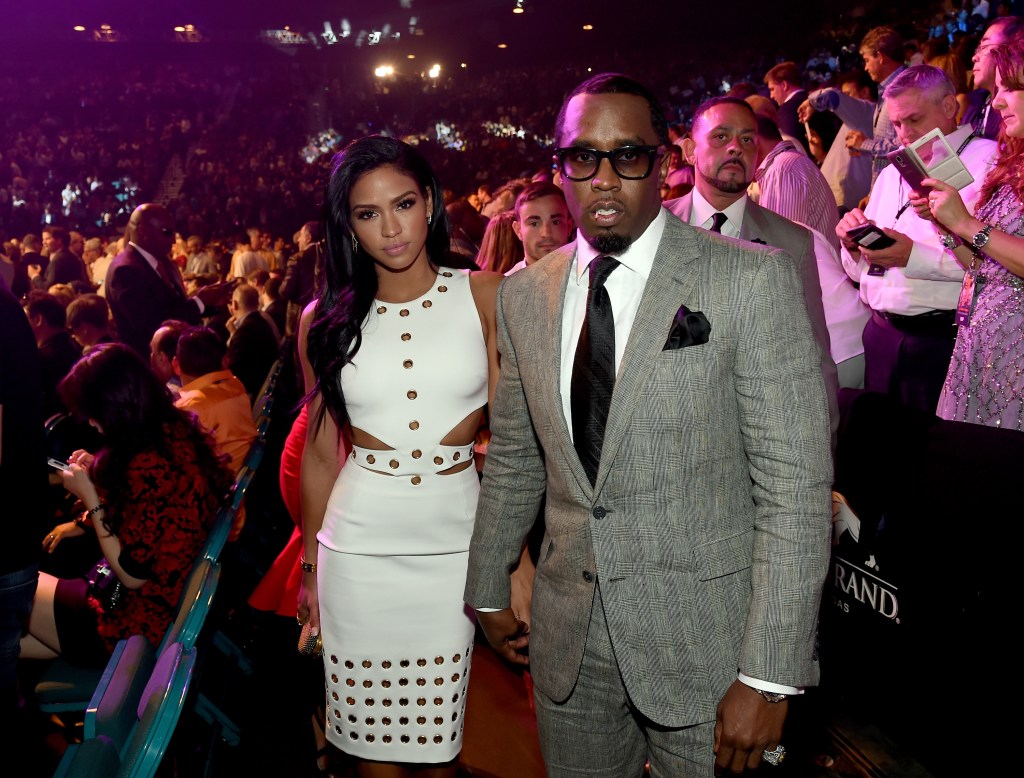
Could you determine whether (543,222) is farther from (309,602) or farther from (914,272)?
(309,602)

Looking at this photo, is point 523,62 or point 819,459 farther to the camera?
point 523,62

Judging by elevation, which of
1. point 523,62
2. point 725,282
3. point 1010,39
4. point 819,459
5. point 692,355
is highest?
point 523,62

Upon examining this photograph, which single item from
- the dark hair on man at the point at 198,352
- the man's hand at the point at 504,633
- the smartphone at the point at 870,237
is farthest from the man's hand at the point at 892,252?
the dark hair on man at the point at 198,352

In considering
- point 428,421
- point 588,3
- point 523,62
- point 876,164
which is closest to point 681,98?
point 588,3

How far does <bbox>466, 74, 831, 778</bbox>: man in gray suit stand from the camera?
1451mm

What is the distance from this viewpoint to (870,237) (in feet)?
9.84

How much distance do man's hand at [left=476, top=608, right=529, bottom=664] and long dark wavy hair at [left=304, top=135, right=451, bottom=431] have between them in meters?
0.81

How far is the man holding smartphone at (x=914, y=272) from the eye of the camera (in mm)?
3166

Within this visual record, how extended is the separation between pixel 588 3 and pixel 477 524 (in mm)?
22112

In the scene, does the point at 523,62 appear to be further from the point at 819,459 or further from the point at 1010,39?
the point at 819,459

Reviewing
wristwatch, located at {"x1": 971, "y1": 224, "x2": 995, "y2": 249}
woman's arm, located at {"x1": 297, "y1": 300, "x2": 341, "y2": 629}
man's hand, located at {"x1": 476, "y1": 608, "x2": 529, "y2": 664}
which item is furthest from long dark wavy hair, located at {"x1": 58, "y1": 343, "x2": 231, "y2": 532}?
wristwatch, located at {"x1": 971, "y1": 224, "x2": 995, "y2": 249}

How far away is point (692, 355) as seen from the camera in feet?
4.95

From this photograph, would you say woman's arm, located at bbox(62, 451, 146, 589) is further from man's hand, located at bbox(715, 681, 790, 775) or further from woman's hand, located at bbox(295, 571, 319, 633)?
man's hand, located at bbox(715, 681, 790, 775)

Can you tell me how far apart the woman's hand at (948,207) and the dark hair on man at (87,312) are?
5.11 meters
